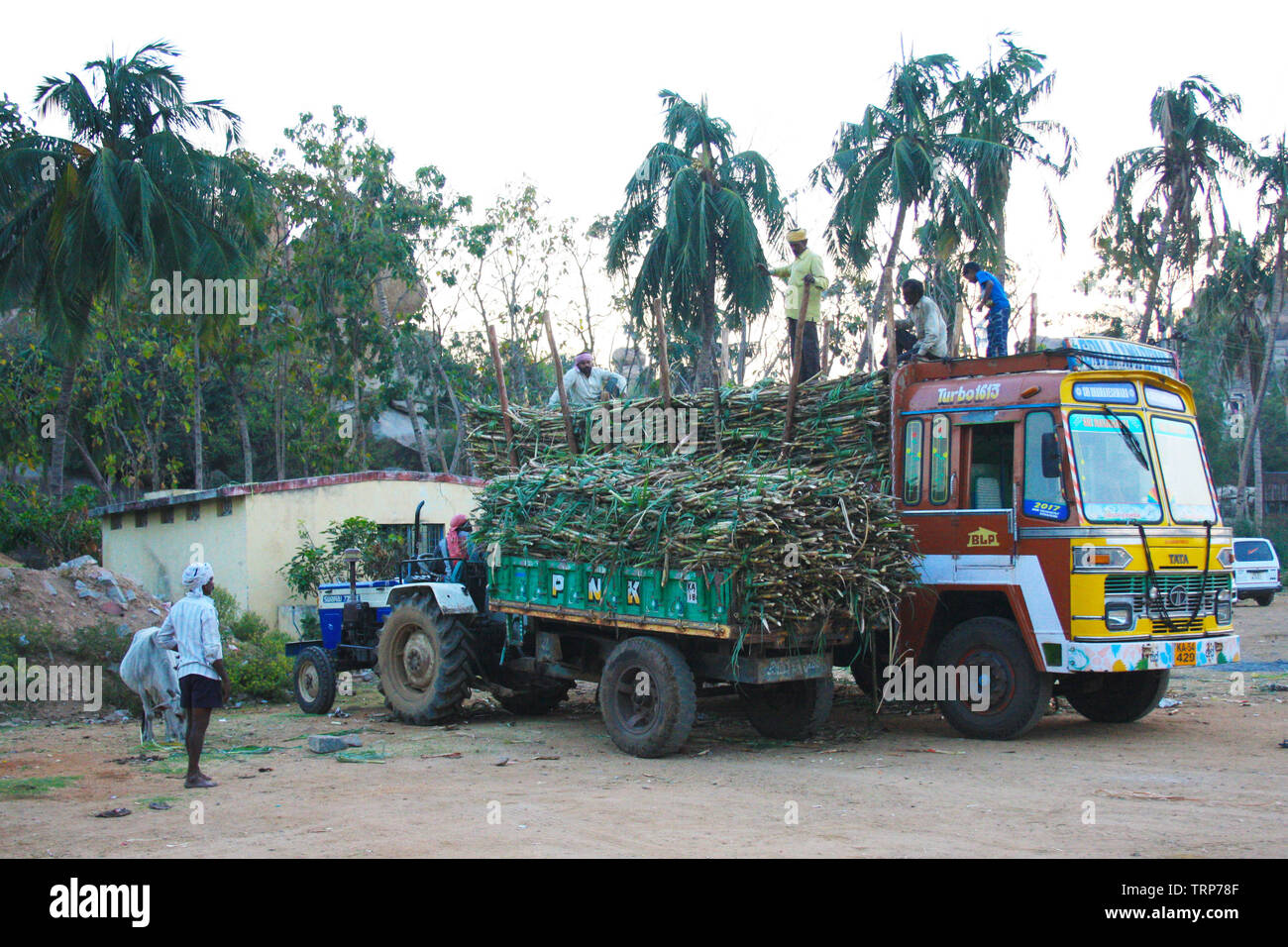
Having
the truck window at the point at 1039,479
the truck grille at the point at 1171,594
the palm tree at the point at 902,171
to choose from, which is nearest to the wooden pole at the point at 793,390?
the truck window at the point at 1039,479

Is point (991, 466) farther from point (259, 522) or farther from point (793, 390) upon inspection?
point (259, 522)

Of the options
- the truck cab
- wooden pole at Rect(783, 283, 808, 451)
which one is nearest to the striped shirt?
wooden pole at Rect(783, 283, 808, 451)

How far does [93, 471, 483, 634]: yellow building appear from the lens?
59.8 feet

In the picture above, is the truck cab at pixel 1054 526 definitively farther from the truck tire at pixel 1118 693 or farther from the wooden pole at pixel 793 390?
the wooden pole at pixel 793 390

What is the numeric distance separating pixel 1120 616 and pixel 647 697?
372cm

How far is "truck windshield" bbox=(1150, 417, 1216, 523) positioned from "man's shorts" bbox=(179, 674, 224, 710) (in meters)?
7.50

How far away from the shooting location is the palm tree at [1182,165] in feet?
96.1

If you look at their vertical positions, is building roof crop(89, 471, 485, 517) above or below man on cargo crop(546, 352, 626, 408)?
below

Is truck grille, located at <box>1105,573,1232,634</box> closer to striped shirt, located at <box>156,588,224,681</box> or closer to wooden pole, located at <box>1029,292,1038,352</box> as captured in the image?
wooden pole, located at <box>1029,292,1038,352</box>

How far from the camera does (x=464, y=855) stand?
5848mm

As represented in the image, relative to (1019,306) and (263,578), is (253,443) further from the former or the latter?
(1019,306)

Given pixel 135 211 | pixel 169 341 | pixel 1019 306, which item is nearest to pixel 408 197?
pixel 169 341

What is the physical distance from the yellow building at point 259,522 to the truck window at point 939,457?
10.5 meters

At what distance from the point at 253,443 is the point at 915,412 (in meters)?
30.1
